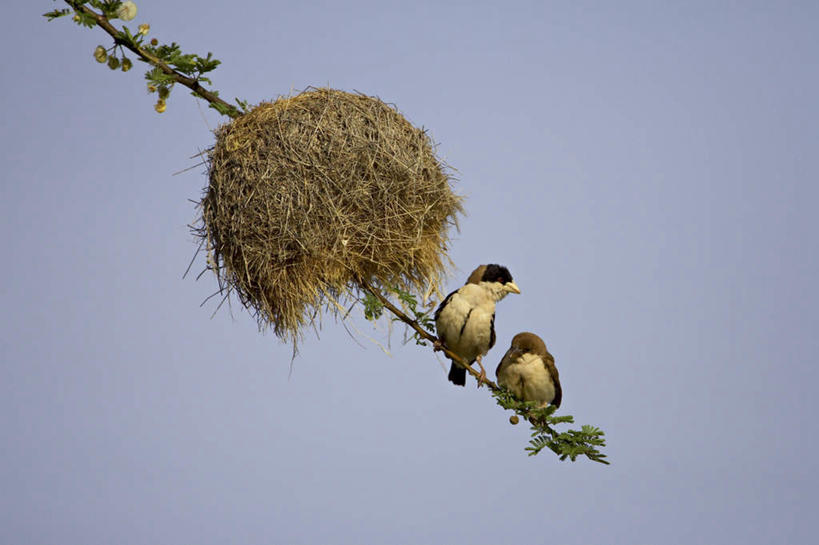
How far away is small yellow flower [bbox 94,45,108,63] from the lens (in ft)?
13.6

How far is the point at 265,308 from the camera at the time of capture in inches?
182

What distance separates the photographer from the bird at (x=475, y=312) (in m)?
4.52

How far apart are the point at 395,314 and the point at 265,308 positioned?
2.24 feet

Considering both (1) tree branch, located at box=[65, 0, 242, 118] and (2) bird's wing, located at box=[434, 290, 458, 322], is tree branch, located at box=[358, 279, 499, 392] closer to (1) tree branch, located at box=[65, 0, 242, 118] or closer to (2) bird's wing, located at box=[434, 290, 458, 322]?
(2) bird's wing, located at box=[434, 290, 458, 322]

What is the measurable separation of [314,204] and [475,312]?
930mm

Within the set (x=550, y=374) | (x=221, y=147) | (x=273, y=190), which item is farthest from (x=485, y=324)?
(x=221, y=147)

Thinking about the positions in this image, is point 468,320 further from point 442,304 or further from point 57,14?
point 57,14

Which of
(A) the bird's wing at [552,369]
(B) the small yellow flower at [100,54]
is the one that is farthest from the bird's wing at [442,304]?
(B) the small yellow flower at [100,54]

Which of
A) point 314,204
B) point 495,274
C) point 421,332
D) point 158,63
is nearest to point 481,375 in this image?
point 421,332

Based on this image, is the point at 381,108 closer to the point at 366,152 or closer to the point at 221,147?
the point at 366,152

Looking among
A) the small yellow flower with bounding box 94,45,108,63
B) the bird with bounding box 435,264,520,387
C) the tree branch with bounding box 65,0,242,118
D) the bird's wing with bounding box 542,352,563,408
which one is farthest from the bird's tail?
the small yellow flower with bounding box 94,45,108,63

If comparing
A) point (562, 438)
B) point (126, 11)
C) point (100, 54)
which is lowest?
point (562, 438)

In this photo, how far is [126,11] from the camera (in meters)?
4.04

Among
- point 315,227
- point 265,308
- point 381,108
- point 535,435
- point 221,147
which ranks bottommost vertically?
point 535,435
